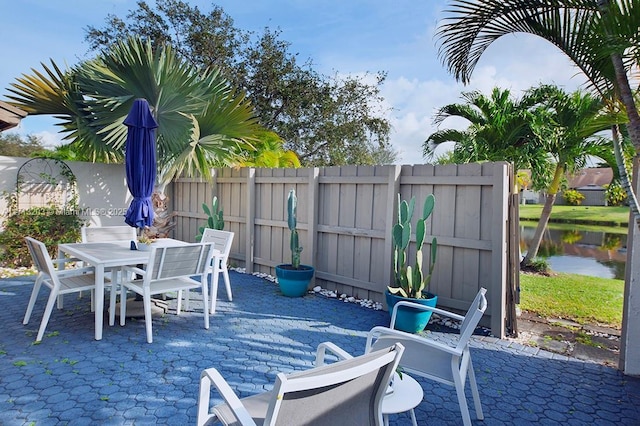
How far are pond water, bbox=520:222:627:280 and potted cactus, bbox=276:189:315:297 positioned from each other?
6.16 metres

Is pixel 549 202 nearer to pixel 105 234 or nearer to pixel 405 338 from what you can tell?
pixel 405 338

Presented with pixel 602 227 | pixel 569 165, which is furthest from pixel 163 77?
pixel 602 227

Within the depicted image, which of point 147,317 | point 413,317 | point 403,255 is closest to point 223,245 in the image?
point 147,317

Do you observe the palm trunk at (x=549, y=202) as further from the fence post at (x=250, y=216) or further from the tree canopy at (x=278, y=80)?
the tree canopy at (x=278, y=80)

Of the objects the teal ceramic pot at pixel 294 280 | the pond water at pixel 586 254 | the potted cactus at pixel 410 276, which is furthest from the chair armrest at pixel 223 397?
the pond water at pixel 586 254

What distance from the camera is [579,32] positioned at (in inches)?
95.3

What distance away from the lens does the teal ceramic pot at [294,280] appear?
4.86 metres

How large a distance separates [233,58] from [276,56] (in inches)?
50.7

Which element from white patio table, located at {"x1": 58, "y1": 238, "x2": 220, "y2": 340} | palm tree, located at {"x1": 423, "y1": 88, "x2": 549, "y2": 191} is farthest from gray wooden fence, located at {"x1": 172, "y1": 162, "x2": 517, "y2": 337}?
palm tree, located at {"x1": 423, "y1": 88, "x2": 549, "y2": 191}

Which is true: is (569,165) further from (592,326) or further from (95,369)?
(95,369)

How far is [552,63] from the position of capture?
287 cm

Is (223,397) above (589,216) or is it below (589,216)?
below

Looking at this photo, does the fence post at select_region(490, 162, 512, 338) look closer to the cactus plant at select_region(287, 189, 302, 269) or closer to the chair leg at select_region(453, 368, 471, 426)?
the chair leg at select_region(453, 368, 471, 426)

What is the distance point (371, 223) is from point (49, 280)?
3402mm
